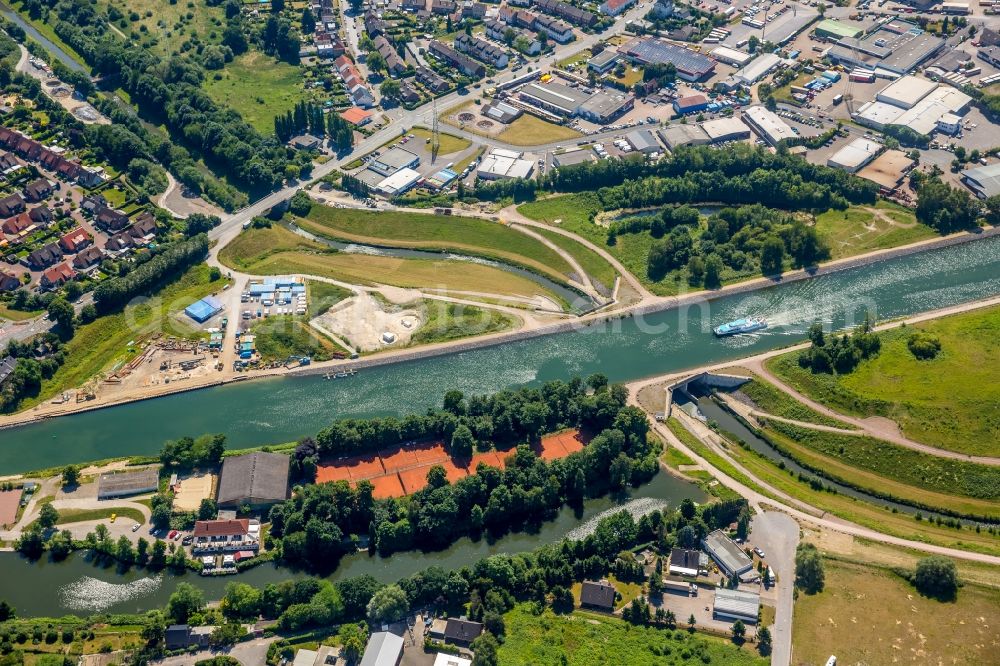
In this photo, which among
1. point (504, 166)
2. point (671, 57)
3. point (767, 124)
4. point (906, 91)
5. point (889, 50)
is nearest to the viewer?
point (504, 166)

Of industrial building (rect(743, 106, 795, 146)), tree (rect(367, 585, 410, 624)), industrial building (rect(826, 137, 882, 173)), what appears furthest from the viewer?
industrial building (rect(743, 106, 795, 146))

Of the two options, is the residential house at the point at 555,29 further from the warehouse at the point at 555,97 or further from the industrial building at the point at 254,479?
the industrial building at the point at 254,479

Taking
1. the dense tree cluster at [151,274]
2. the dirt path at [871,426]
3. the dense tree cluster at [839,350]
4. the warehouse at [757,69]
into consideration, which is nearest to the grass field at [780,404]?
the dirt path at [871,426]

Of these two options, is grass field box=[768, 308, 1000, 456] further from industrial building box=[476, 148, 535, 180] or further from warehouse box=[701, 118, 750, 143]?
industrial building box=[476, 148, 535, 180]

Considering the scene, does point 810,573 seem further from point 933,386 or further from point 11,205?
point 11,205

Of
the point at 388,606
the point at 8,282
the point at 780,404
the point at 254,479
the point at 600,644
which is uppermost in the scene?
the point at 8,282

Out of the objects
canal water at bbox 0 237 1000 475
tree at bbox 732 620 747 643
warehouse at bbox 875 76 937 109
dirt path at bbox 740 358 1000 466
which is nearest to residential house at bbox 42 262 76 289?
canal water at bbox 0 237 1000 475

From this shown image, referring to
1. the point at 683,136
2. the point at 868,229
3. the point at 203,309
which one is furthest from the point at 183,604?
the point at 683,136
